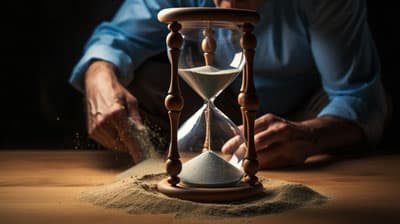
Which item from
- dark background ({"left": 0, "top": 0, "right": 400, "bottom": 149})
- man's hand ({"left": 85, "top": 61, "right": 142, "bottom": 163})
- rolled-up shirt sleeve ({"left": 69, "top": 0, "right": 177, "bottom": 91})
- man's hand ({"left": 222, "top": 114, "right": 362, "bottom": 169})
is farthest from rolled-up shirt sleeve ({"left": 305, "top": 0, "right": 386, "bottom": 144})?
dark background ({"left": 0, "top": 0, "right": 400, "bottom": 149})

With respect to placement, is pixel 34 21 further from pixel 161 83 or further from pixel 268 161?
pixel 268 161

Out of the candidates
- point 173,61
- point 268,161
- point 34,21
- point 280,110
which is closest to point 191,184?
point 173,61

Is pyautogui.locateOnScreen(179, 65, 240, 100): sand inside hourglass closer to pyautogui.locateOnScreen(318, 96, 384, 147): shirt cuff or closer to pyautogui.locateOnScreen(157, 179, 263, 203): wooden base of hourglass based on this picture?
pyautogui.locateOnScreen(157, 179, 263, 203): wooden base of hourglass

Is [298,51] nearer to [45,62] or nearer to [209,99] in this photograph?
[209,99]

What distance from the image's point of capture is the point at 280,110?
1.86 m

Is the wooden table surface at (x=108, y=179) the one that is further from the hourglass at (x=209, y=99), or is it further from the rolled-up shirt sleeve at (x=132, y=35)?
the rolled-up shirt sleeve at (x=132, y=35)

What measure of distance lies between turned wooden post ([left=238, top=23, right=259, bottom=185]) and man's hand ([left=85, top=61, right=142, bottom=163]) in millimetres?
343

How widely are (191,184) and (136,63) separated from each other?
72 centimetres

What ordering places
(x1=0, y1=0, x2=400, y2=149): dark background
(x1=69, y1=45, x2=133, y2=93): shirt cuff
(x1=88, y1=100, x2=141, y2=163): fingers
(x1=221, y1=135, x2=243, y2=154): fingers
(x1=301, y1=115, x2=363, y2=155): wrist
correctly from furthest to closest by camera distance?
(x1=0, y1=0, x2=400, y2=149): dark background < (x1=69, y1=45, x2=133, y2=93): shirt cuff < (x1=301, y1=115, x2=363, y2=155): wrist < (x1=88, y1=100, x2=141, y2=163): fingers < (x1=221, y1=135, x2=243, y2=154): fingers

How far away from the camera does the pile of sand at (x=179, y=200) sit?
1.02 m

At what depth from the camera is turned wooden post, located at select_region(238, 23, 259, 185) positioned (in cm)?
107

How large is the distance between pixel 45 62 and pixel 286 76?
0.93 m

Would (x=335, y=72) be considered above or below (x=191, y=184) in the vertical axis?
above

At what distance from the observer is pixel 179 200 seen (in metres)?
1.05
